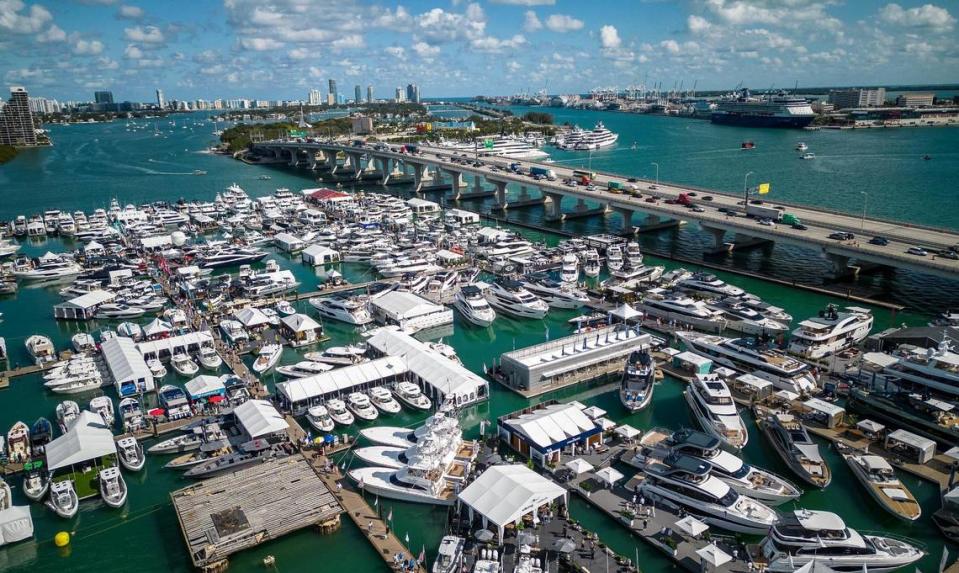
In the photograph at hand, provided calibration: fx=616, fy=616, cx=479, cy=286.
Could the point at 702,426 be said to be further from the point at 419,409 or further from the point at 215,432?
the point at 215,432

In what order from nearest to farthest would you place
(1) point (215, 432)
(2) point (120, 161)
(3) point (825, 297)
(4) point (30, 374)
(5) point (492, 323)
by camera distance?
(1) point (215, 432) → (4) point (30, 374) → (5) point (492, 323) → (3) point (825, 297) → (2) point (120, 161)

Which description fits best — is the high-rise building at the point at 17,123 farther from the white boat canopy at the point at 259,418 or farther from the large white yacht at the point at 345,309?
the white boat canopy at the point at 259,418

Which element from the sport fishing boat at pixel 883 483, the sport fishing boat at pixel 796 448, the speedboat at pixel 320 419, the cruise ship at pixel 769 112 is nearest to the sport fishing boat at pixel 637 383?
the sport fishing boat at pixel 796 448

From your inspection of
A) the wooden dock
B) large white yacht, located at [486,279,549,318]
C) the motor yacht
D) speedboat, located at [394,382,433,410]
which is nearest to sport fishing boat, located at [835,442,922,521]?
speedboat, located at [394,382,433,410]

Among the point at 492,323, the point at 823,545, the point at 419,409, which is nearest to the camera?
the point at 823,545

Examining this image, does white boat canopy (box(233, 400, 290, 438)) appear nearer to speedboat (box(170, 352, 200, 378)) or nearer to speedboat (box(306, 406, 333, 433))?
speedboat (box(306, 406, 333, 433))

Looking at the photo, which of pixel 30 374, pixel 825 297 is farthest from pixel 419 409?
pixel 825 297

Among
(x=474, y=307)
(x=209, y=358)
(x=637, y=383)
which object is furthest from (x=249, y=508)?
(x=474, y=307)
